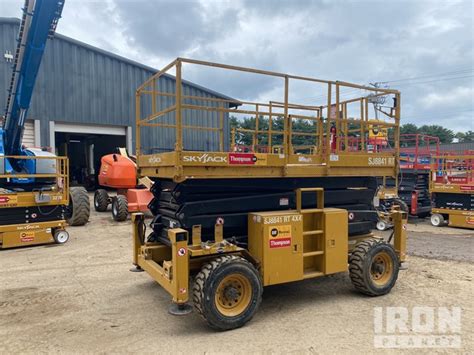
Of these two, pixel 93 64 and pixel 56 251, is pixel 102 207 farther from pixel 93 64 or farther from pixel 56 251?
pixel 93 64

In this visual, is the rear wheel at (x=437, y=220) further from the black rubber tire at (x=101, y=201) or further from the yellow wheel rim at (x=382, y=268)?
the black rubber tire at (x=101, y=201)

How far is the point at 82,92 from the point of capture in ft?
58.2

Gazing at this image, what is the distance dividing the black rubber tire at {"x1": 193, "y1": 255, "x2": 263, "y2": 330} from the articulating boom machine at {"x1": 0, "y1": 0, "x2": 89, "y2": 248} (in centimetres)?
564

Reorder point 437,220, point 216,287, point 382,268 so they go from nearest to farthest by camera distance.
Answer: point 216,287, point 382,268, point 437,220

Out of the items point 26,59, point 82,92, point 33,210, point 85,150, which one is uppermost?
point 82,92

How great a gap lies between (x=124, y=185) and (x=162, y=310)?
8.55 meters

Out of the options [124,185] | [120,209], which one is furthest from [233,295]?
[124,185]

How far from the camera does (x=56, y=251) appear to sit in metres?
8.52

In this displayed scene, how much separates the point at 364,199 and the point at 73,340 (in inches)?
182

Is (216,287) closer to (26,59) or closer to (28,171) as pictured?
(26,59)

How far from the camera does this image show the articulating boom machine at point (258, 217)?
445 cm

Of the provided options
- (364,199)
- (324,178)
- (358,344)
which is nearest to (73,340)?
(358,344)

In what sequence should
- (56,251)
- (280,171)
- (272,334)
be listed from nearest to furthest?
1. (272,334)
2. (280,171)
3. (56,251)

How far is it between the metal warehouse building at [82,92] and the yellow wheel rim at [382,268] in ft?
39.8
